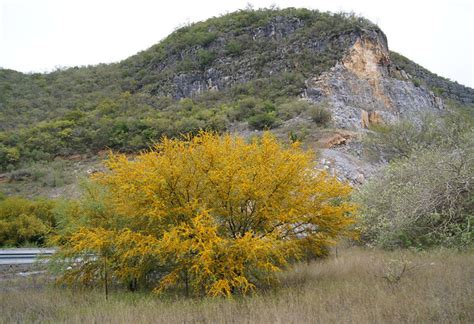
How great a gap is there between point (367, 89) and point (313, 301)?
41.6 meters

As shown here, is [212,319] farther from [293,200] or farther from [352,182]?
[352,182]

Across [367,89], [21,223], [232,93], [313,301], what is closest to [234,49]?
[232,93]

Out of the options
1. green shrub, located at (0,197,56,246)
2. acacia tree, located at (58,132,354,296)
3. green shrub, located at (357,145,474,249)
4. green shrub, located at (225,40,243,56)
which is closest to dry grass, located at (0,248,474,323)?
acacia tree, located at (58,132,354,296)

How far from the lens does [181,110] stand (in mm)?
47969

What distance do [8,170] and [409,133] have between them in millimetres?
33404

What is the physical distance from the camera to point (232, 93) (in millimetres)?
50719

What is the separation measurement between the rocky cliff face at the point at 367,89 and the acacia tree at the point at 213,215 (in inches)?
1210

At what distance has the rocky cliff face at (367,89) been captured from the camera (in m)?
43.5

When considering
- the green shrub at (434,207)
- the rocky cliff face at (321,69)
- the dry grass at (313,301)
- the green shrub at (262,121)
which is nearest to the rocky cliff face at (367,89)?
the rocky cliff face at (321,69)

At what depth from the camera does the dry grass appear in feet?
24.5

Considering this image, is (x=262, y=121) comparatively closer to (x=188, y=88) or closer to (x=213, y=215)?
(x=188, y=88)

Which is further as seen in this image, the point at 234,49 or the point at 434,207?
the point at 234,49

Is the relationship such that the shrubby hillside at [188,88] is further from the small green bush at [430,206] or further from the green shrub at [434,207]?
the green shrub at [434,207]

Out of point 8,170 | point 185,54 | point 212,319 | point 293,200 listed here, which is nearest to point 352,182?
point 293,200
